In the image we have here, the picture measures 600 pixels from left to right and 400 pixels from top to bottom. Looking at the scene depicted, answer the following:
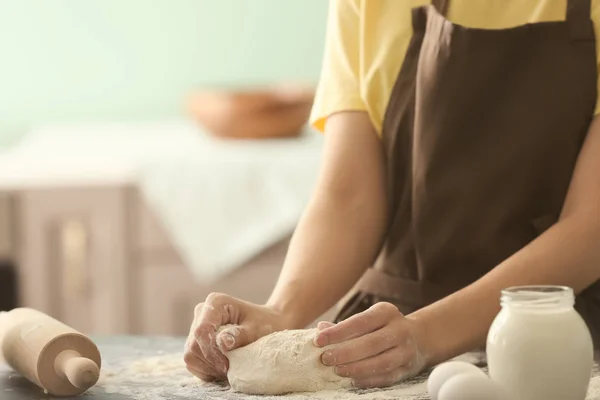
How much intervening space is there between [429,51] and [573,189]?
0.25m

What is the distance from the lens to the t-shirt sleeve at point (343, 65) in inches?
51.4

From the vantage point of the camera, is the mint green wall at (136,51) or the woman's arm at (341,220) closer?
the woman's arm at (341,220)

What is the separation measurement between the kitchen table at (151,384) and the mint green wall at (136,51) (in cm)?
189

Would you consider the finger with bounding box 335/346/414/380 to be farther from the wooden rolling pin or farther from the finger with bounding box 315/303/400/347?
the wooden rolling pin

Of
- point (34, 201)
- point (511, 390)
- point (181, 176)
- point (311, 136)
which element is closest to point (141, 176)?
point (181, 176)

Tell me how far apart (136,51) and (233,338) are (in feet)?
7.04

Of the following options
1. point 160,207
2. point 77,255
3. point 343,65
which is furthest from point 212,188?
point 343,65

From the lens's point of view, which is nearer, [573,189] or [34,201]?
[573,189]

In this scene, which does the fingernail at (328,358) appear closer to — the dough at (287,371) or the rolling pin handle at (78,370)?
the dough at (287,371)

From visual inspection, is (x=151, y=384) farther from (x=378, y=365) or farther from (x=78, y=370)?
(x=378, y=365)

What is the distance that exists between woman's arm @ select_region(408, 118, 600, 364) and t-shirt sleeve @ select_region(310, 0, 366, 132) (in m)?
0.32

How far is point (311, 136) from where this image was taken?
2861 millimetres

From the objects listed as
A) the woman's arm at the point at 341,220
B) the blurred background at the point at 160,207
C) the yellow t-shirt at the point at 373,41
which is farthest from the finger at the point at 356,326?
the blurred background at the point at 160,207

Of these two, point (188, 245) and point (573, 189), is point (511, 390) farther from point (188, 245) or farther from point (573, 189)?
point (188, 245)
